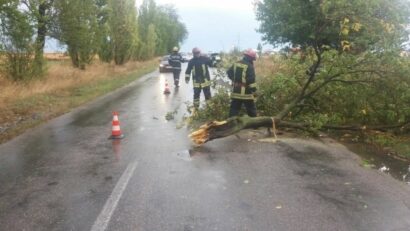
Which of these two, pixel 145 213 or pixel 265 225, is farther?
pixel 145 213

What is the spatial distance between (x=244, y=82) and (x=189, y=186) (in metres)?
4.53

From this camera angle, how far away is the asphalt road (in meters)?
5.43

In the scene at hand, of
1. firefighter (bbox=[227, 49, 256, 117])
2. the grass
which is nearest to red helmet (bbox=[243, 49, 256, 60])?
firefighter (bbox=[227, 49, 256, 117])

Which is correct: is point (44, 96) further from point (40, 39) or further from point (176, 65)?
point (176, 65)

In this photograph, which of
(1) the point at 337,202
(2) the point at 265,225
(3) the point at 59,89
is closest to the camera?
(2) the point at 265,225

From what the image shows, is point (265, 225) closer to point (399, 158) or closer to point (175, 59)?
point (399, 158)

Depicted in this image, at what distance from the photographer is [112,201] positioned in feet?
20.0

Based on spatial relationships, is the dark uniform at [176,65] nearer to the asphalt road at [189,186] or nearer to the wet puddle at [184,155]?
the asphalt road at [189,186]

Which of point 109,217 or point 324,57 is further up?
point 324,57

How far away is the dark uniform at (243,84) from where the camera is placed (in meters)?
10.7

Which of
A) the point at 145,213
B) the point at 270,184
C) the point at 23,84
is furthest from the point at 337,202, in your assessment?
the point at 23,84

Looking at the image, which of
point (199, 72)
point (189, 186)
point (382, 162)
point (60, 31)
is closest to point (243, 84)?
point (382, 162)

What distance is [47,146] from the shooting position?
995 cm

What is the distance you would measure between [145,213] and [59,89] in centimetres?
1644
